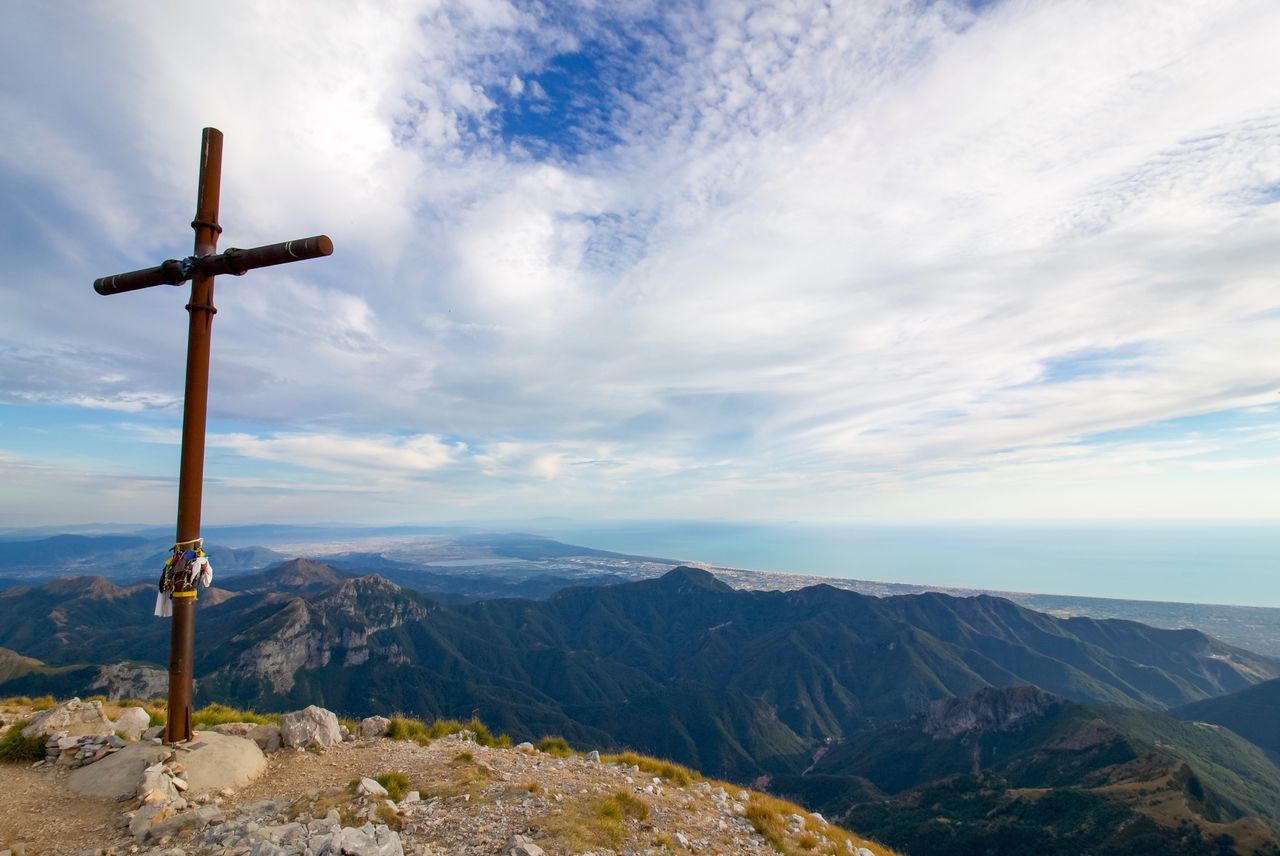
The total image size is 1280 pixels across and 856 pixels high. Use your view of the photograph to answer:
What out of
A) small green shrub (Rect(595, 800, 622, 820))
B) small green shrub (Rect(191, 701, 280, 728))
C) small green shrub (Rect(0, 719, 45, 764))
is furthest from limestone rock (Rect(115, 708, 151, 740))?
small green shrub (Rect(595, 800, 622, 820))

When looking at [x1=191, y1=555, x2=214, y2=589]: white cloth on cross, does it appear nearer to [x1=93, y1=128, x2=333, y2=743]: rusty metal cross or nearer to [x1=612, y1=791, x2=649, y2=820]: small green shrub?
[x1=93, y1=128, x2=333, y2=743]: rusty metal cross

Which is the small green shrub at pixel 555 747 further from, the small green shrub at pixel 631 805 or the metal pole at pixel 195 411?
the metal pole at pixel 195 411

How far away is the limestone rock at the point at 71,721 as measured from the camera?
12.3 metres

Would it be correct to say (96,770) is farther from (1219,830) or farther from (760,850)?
(1219,830)

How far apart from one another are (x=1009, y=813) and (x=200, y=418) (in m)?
102

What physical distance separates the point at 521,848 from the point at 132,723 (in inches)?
429

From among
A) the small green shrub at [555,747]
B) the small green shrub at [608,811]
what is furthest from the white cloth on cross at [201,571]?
the small green shrub at [555,747]

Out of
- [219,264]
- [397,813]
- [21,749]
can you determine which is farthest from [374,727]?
[219,264]

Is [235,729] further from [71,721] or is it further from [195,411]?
[195,411]

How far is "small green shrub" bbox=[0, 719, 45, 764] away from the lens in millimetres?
11719

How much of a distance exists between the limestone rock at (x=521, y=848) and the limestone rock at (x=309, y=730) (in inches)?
253

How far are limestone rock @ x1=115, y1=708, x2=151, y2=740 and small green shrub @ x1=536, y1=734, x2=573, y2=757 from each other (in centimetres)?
983

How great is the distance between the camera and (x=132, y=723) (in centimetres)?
1345

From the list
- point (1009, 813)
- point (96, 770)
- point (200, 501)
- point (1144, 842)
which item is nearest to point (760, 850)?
point (96, 770)
